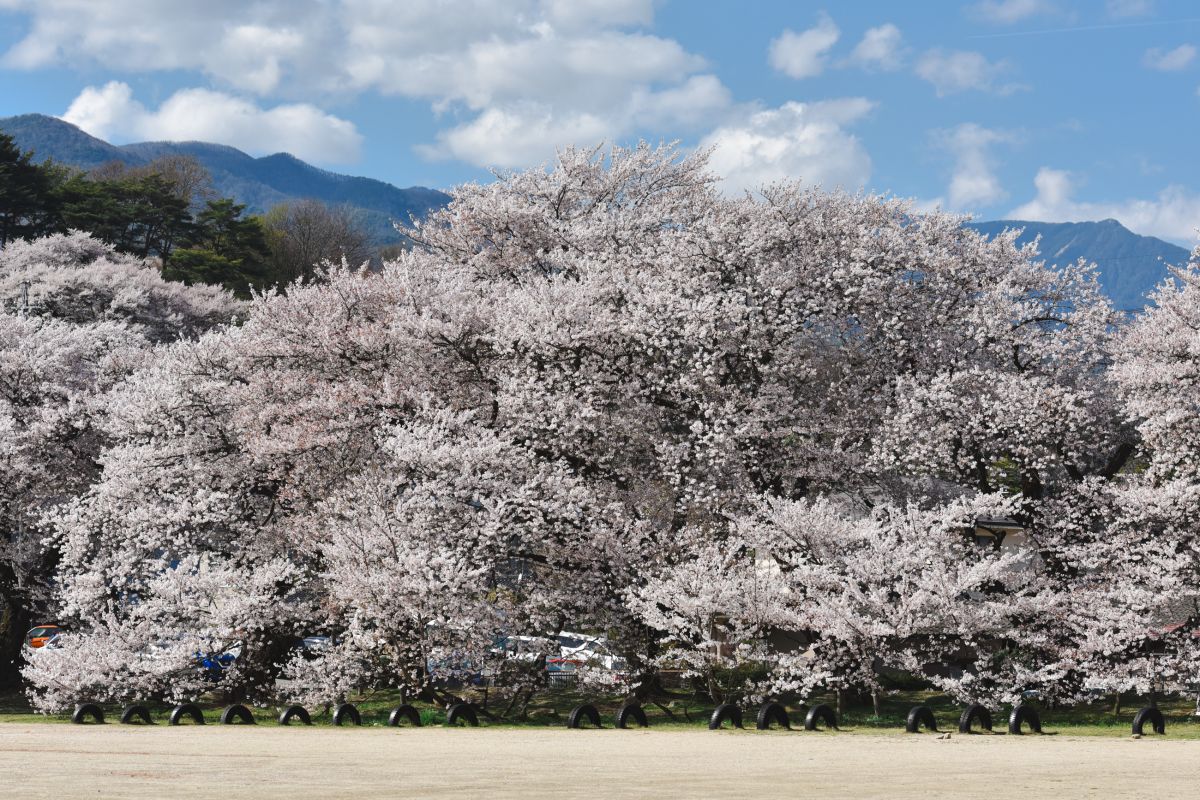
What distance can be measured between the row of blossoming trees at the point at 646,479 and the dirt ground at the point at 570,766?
7181 mm

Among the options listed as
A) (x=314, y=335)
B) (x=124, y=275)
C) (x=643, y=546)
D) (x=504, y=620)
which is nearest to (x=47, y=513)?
(x=314, y=335)

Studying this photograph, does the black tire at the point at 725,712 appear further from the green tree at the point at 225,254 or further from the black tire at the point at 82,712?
the green tree at the point at 225,254

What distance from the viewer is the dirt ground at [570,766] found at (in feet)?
28.5

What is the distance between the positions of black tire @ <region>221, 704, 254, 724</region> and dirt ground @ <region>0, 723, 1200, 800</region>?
11.0ft

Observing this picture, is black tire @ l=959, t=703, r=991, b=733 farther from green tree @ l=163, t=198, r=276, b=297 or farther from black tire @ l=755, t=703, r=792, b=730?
green tree @ l=163, t=198, r=276, b=297

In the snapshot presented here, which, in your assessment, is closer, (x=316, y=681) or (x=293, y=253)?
(x=316, y=681)

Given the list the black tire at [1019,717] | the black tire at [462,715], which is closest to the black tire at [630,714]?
the black tire at [462,715]

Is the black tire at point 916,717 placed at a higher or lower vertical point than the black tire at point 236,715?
higher

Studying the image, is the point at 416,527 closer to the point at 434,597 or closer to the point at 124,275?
the point at 434,597

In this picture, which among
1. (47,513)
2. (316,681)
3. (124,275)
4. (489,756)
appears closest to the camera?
(489,756)

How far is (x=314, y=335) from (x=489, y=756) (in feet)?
54.0

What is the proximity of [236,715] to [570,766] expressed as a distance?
40.9 ft

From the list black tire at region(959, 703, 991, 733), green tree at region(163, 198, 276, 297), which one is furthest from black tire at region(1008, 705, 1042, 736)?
green tree at region(163, 198, 276, 297)

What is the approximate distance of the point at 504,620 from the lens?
24.1 meters
